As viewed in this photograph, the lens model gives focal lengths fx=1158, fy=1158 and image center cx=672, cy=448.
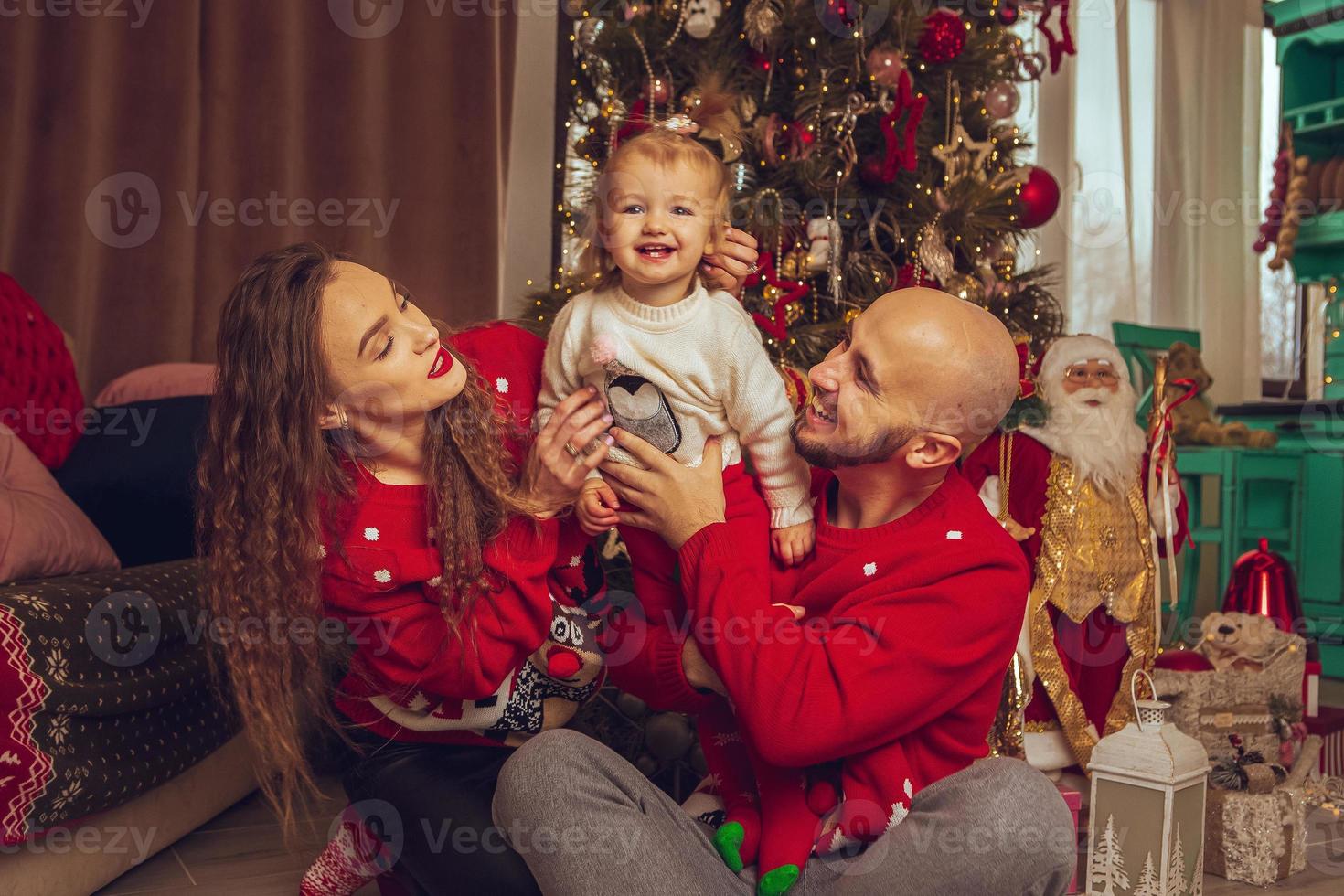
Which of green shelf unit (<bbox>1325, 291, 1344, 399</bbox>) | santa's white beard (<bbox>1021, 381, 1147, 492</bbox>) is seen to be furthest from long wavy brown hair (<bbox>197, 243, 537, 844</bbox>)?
green shelf unit (<bbox>1325, 291, 1344, 399</bbox>)

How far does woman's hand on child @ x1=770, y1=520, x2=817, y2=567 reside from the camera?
142 centimetres

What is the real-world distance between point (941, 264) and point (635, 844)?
1.54 metres

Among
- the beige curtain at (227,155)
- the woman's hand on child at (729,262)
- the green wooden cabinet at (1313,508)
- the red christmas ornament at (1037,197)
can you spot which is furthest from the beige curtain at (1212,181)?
the woman's hand on child at (729,262)

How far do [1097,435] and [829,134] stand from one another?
2.68 feet

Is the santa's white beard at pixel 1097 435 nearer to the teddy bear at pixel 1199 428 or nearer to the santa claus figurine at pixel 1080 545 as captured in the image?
the santa claus figurine at pixel 1080 545

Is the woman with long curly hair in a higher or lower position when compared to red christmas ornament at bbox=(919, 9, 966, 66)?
lower

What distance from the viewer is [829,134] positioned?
2.41m

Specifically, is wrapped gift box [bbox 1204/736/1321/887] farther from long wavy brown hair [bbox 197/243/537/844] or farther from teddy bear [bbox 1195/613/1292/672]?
long wavy brown hair [bbox 197/243/537/844]

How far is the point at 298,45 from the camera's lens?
3275 mm

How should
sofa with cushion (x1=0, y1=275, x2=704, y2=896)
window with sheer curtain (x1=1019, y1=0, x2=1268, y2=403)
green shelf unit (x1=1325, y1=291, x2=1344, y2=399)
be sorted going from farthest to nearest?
1. window with sheer curtain (x1=1019, y1=0, x2=1268, y2=403)
2. green shelf unit (x1=1325, y1=291, x2=1344, y2=399)
3. sofa with cushion (x1=0, y1=275, x2=704, y2=896)

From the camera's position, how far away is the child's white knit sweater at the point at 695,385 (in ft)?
4.75

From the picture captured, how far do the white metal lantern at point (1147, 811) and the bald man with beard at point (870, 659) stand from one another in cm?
45

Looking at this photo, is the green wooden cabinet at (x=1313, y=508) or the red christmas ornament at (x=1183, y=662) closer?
the red christmas ornament at (x=1183, y=662)

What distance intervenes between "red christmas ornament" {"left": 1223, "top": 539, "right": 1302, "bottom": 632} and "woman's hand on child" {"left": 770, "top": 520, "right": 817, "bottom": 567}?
70.0 inches
